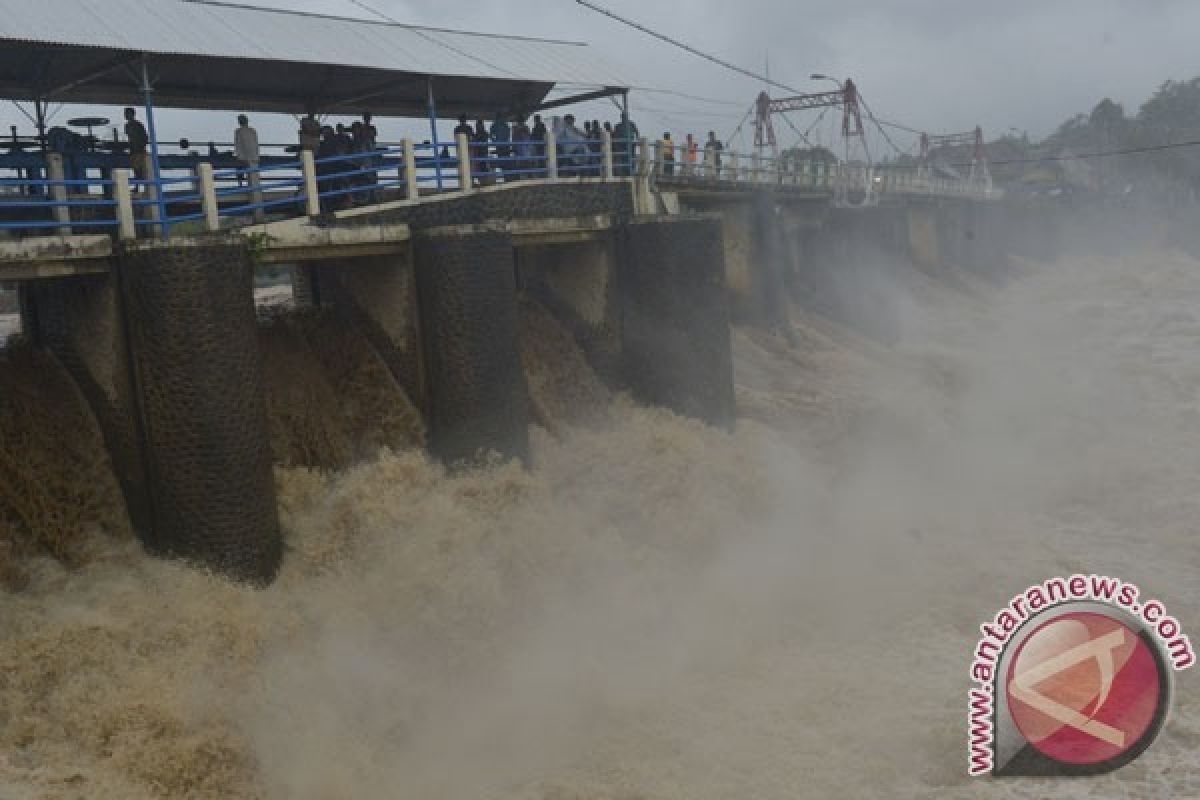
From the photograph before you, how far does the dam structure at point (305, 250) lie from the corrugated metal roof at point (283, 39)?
0.04 metres

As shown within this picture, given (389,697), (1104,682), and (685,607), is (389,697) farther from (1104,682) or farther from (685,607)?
(1104,682)

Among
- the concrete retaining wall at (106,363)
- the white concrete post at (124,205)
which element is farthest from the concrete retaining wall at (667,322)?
the white concrete post at (124,205)

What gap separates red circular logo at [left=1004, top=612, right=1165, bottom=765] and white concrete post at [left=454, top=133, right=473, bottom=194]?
929cm

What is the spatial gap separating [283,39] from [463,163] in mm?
2700

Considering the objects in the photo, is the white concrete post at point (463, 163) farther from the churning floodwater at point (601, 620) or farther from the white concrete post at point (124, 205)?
the white concrete post at point (124, 205)

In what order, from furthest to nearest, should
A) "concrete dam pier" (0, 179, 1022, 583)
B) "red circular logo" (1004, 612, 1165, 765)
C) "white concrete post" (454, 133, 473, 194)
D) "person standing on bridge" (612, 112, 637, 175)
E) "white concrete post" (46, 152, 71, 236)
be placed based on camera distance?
"person standing on bridge" (612, 112, 637, 175) → "white concrete post" (454, 133, 473, 194) → "white concrete post" (46, 152, 71, 236) → "concrete dam pier" (0, 179, 1022, 583) → "red circular logo" (1004, 612, 1165, 765)

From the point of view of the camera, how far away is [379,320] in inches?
530

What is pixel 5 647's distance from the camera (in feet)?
28.4

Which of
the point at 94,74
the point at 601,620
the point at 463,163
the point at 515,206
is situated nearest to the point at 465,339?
the point at 463,163

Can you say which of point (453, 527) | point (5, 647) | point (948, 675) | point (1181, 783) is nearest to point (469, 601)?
point (453, 527)

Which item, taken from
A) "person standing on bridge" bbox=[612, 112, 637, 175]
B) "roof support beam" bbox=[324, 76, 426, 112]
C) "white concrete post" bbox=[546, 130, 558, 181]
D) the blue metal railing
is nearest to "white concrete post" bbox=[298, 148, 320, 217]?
the blue metal railing

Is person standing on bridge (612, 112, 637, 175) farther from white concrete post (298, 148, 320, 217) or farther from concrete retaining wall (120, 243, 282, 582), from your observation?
concrete retaining wall (120, 243, 282, 582)

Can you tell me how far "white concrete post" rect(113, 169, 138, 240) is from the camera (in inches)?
402

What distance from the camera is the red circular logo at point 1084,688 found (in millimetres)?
8164
